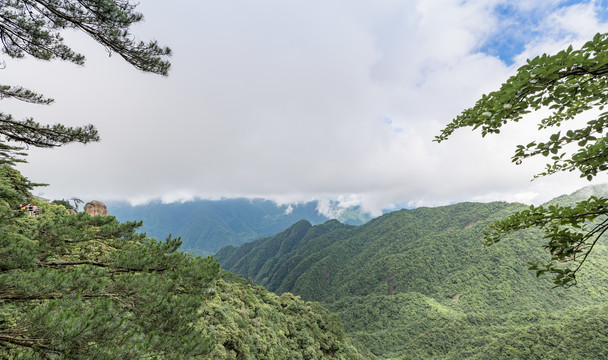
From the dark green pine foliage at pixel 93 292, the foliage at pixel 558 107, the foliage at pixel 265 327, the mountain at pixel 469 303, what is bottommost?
the mountain at pixel 469 303

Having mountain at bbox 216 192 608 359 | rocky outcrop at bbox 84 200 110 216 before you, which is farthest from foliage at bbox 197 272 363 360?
mountain at bbox 216 192 608 359

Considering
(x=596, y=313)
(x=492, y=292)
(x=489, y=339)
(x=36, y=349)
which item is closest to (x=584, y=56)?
(x=36, y=349)

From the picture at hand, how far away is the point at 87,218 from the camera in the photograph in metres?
6.64

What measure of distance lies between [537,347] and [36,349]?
96933 mm

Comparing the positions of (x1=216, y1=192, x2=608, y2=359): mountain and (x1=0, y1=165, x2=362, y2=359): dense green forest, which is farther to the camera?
(x1=216, y1=192, x2=608, y2=359): mountain

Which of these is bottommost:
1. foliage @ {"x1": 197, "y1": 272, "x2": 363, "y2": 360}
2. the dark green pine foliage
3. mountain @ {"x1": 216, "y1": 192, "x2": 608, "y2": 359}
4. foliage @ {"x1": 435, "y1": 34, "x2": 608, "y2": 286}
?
mountain @ {"x1": 216, "y1": 192, "x2": 608, "y2": 359}

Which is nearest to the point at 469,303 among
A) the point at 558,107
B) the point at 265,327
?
the point at 265,327

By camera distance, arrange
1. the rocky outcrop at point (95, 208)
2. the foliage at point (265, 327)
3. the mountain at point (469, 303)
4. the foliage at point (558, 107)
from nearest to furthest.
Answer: the foliage at point (558, 107) → the foliage at point (265, 327) → the rocky outcrop at point (95, 208) → the mountain at point (469, 303)

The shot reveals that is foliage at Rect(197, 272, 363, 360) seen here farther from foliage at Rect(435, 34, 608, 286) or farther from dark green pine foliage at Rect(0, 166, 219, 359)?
foliage at Rect(435, 34, 608, 286)

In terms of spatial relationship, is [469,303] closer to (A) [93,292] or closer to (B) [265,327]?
(B) [265,327]

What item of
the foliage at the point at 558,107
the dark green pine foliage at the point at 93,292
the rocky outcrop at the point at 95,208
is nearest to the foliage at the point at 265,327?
the dark green pine foliage at the point at 93,292

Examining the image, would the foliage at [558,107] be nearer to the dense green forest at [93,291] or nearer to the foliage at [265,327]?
the dense green forest at [93,291]

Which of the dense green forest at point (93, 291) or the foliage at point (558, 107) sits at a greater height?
the foliage at point (558, 107)

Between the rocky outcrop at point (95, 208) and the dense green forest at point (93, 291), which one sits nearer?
the dense green forest at point (93, 291)
